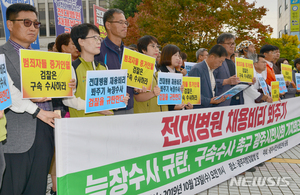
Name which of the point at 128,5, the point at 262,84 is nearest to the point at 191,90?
the point at 262,84

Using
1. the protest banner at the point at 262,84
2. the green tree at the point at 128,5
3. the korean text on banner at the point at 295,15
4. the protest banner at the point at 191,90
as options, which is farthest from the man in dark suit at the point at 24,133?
the korean text on banner at the point at 295,15

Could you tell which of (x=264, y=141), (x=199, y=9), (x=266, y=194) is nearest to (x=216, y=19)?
(x=199, y=9)

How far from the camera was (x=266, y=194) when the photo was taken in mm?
3732

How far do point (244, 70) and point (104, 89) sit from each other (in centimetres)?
271

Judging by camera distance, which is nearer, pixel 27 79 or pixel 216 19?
pixel 27 79

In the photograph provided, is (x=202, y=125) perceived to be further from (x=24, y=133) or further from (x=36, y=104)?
(x=24, y=133)

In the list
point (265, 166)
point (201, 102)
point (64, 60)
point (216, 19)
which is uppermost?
point (216, 19)

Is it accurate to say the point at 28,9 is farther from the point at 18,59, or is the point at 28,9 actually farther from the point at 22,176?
the point at 22,176

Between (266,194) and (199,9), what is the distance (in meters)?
10.3

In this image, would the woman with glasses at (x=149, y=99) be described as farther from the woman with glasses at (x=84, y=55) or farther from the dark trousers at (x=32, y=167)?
the dark trousers at (x=32, y=167)

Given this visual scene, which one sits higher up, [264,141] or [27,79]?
[27,79]

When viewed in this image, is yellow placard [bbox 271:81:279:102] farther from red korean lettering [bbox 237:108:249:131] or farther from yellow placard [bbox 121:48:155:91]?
yellow placard [bbox 121:48:155:91]

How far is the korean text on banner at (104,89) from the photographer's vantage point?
247 centimetres

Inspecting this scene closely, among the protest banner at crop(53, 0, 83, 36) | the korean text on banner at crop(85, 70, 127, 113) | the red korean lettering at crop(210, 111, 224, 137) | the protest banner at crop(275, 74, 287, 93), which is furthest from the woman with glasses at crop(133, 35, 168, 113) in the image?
the protest banner at crop(53, 0, 83, 36)
